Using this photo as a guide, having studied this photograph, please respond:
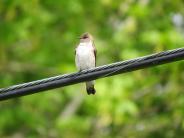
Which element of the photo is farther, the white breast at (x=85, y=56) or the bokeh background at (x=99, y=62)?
the bokeh background at (x=99, y=62)

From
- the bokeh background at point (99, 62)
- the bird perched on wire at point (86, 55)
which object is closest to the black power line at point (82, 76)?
the bird perched on wire at point (86, 55)

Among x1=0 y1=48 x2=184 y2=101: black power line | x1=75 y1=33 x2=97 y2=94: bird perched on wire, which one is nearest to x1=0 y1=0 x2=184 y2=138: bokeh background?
x1=75 y1=33 x2=97 y2=94: bird perched on wire

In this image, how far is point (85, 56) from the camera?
11.1m

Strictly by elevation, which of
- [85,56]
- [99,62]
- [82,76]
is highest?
[99,62]

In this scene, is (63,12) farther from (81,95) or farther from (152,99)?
(152,99)

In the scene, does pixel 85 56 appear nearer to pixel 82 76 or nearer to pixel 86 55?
pixel 86 55

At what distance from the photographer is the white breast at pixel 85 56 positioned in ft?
36.2

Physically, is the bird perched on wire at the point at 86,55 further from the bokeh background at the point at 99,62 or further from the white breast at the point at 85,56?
the bokeh background at the point at 99,62

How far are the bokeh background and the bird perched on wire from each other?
5.24 feet

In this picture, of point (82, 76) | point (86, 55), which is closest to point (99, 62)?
point (86, 55)

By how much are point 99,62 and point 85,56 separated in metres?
6.49

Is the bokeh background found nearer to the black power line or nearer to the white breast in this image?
the white breast

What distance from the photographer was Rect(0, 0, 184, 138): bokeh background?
14502 millimetres

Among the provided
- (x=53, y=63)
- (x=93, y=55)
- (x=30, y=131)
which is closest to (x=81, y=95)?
(x=53, y=63)
